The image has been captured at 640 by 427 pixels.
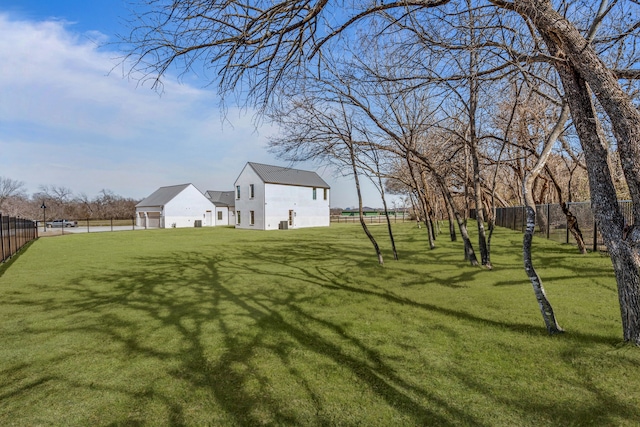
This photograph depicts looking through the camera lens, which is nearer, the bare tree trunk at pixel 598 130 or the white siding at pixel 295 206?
the bare tree trunk at pixel 598 130

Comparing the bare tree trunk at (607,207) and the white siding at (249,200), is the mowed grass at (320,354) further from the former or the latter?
the white siding at (249,200)

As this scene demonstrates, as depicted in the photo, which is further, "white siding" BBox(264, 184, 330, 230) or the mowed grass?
"white siding" BBox(264, 184, 330, 230)

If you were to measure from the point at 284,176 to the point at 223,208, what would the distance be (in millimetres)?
12758

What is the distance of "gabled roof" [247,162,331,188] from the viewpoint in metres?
29.8

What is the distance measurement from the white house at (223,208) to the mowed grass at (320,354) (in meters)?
33.3

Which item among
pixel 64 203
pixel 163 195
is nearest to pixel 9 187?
pixel 64 203

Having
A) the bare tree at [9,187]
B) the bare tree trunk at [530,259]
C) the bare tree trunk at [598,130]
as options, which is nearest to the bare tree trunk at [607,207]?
the bare tree trunk at [598,130]

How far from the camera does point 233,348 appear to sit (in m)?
3.72

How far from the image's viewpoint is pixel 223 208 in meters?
40.4

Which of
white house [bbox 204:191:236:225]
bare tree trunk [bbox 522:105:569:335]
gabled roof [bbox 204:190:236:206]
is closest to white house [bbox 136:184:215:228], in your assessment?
white house [bbox 204:191:236:225]

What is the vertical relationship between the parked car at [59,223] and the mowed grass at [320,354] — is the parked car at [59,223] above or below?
above

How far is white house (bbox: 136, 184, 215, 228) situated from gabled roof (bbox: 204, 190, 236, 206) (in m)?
2.22

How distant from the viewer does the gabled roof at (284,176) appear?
29.8 m

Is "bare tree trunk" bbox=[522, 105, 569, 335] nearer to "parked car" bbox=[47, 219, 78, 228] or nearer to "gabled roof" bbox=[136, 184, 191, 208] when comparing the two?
"gabled roof" bbox=[136, 184, 191, 208]
